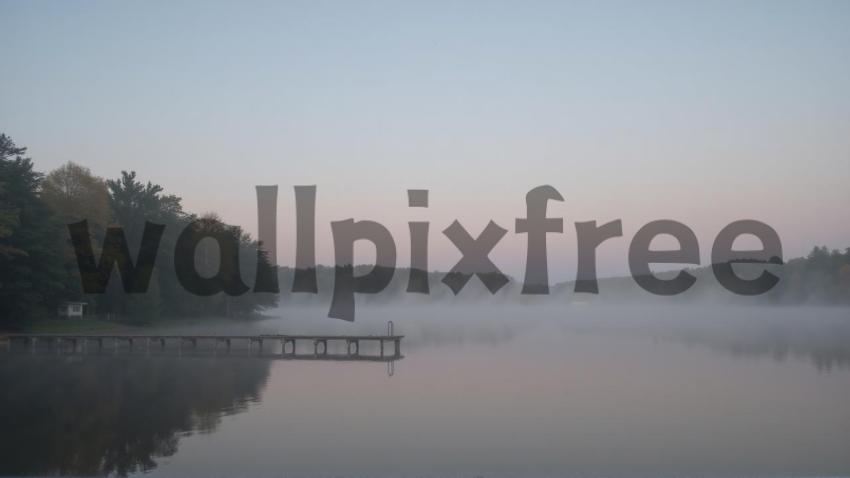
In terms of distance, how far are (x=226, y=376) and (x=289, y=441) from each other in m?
14.9

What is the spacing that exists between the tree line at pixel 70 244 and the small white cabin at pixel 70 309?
1.70ft

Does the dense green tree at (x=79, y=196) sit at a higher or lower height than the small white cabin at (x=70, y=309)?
higher

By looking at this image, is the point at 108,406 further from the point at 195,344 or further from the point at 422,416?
the point at 195,344

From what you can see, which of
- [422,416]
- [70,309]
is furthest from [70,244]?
[422,416]

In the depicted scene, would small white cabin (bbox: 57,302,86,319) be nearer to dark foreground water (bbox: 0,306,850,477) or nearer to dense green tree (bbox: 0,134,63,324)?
dense green tree (bbox: 0,134,63,324)

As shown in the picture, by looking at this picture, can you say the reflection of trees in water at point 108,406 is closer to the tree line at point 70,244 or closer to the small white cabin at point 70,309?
the tree line at point 70,244

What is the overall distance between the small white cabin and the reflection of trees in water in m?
16.2

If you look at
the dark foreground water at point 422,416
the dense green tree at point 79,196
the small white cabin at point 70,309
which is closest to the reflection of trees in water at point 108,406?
the dark foreground water at point 422,416

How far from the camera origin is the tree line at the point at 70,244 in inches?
1822

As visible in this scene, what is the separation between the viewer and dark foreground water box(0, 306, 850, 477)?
17.4 metres

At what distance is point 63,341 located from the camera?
47594 millimetres

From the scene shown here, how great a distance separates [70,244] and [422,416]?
1655 inches

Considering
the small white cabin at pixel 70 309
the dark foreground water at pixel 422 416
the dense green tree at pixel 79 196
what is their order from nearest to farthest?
the dark foreground water at pixel 422 416 → the small white cabin at pixel 70 309 → the dense green tree at pixel 79 196

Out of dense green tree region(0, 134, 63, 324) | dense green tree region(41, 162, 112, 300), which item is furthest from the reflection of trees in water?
dense green tree region(41, 162, 112, 300)
